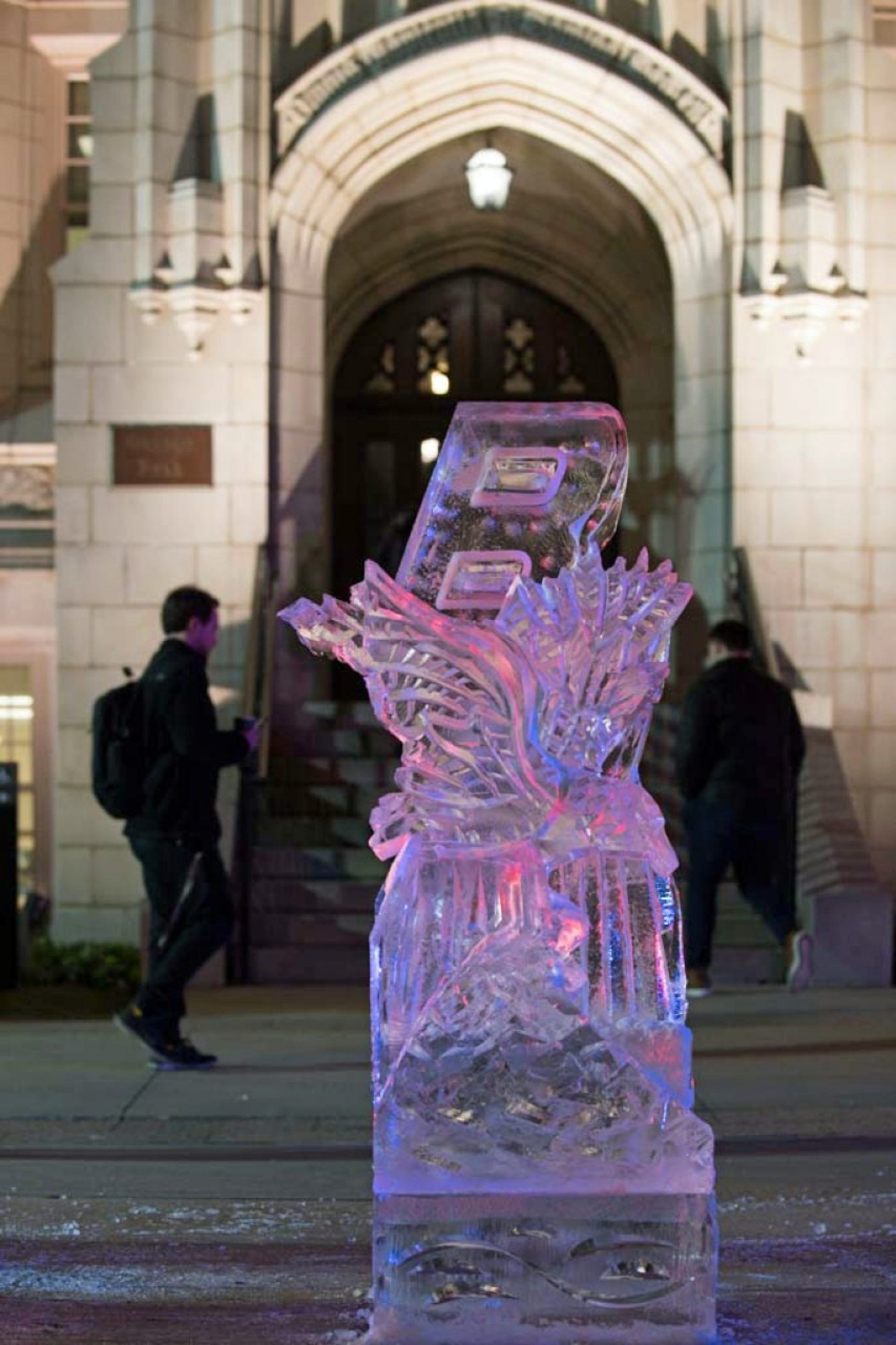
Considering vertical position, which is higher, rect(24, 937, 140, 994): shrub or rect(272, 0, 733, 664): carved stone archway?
rect(272, 0, 733, 664): carved stone archway

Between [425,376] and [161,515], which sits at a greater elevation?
[425,376]

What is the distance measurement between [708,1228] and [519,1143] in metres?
0.44

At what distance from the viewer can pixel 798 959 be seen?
10.7m

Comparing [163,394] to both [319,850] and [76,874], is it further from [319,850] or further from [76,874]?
[319,850]

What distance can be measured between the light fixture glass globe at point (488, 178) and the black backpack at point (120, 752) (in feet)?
26.6

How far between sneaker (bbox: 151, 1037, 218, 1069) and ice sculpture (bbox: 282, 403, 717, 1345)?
386cm

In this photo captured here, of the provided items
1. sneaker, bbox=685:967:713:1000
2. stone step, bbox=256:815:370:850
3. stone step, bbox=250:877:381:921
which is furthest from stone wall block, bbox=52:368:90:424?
sneaker, bbox=685:967:713:1000

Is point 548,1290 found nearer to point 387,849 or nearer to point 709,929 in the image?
point 387,849

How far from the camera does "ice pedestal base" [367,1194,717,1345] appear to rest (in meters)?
4.57

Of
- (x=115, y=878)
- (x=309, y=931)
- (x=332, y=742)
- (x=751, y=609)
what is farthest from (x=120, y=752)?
(x=751, y=609)

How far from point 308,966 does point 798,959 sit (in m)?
2.95

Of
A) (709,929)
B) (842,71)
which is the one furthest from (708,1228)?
(842,71)

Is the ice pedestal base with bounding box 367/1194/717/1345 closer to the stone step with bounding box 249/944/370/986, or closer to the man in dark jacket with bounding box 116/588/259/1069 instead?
the man in dark jacket with bounding box 116/588/259/1069

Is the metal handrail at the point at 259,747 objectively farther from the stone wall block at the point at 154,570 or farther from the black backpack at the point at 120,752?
the black backpack at the point at 120,752
